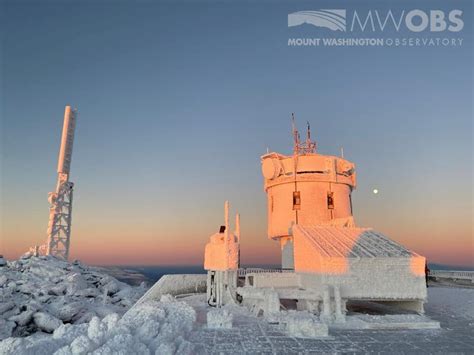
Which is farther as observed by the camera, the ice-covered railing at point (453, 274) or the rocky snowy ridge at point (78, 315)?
the ice-covered railing at point (453, 274)

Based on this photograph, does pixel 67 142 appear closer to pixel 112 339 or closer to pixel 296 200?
pixel 296 200

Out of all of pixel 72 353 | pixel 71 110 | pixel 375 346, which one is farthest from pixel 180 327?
pixel 71 110

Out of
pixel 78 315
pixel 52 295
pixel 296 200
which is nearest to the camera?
pixel 78 315

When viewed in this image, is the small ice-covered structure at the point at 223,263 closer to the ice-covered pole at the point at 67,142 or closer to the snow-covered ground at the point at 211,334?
the snow-covered ground at the point at 211,334

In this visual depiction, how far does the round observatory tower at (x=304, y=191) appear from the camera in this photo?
28781 millimetres

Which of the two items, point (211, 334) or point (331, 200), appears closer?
point (211, 334)

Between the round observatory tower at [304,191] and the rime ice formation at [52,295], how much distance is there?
49.4 ft

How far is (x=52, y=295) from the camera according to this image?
28.8m

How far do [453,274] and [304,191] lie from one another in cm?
1394

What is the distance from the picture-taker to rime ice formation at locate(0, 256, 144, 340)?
22.9 m

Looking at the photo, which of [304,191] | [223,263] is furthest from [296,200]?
[223,263]

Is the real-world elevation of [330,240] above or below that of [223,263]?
above

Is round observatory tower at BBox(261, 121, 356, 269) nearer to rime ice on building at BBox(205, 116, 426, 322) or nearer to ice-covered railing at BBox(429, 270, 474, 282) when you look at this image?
rime ice on building at BBox(205, 116, 426, 322)

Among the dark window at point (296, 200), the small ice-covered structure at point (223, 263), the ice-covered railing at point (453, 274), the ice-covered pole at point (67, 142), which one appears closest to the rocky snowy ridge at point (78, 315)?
the small ice-covered structure at point (223, 263)
